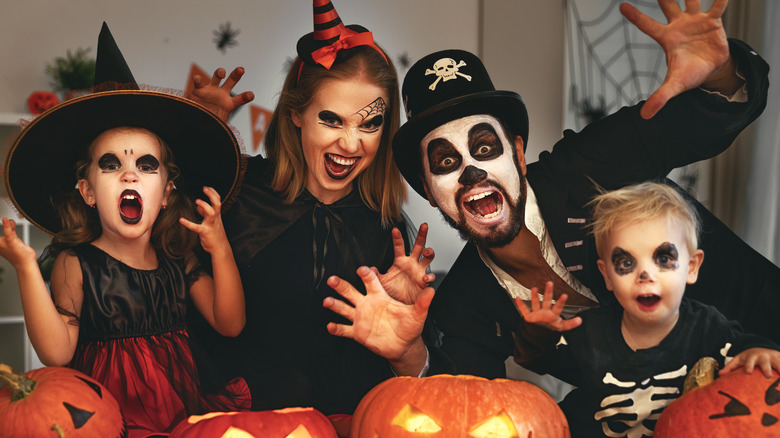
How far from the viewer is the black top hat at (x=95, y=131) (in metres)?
1.28

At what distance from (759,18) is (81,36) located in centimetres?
329

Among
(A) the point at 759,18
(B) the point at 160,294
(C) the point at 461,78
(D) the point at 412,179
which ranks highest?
(A) the point at 759,18

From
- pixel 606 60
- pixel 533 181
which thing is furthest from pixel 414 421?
pixel 606 60

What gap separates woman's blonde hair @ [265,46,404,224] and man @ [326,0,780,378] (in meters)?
0.10

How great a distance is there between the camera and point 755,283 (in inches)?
52.0

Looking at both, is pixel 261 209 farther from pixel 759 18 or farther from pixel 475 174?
pixel 759 18

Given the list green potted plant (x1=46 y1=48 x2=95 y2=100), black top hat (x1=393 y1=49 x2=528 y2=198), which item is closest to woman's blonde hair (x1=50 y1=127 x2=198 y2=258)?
black top hat (x1=393 y1=49 x2=528 y2=198)

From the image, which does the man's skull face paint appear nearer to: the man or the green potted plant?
the man

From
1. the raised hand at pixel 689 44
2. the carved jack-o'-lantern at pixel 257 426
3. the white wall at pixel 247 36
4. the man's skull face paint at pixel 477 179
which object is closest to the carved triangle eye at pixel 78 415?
the carved jack-o'-lantern at pixel 257 426

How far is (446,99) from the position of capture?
54.5 inches

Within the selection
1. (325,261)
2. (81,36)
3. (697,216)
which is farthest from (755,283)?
(81,36)

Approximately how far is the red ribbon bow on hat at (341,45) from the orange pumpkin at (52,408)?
81 cm

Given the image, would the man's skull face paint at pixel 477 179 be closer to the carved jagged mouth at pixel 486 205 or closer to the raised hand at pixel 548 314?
the carved jagged mouth at pixel 486 205

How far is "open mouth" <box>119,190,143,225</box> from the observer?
4.16 ft
